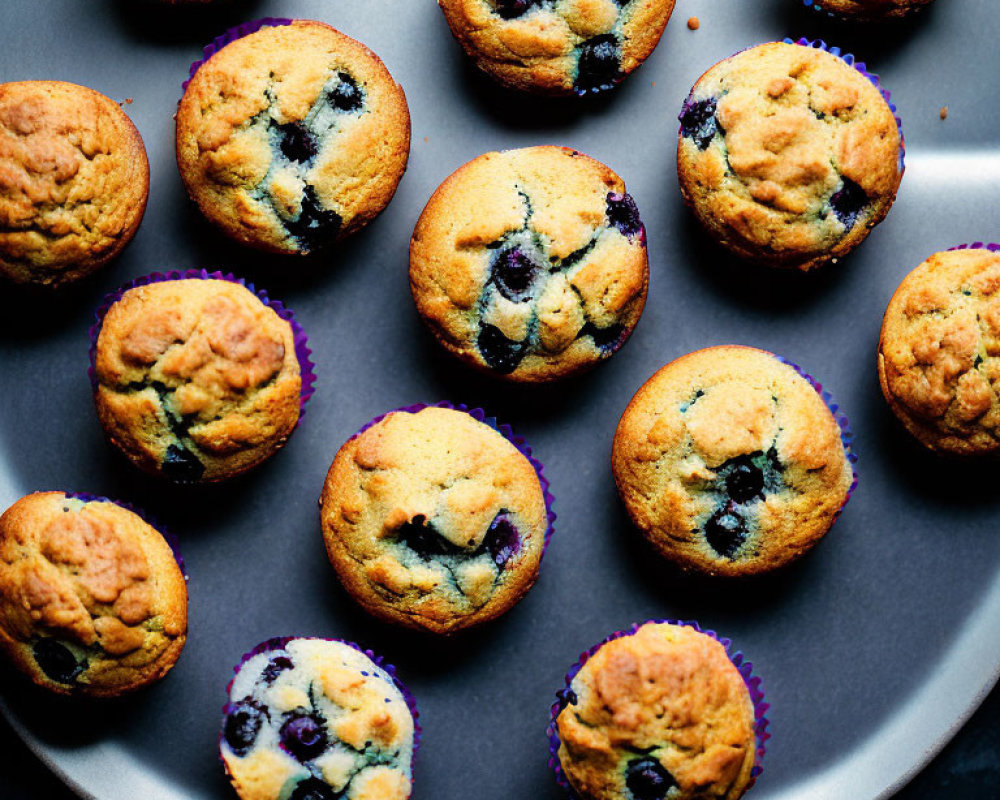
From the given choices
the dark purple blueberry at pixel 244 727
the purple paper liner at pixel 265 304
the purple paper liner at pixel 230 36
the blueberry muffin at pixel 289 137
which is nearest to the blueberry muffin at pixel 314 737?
the dark purple blueberry at pixel 244 727

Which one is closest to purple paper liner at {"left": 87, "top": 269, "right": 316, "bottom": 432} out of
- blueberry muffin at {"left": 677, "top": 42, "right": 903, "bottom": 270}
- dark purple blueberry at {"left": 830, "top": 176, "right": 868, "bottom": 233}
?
blueberry muffin at {"left": 677, "top": 42, "right": 903, "bottom": 270}

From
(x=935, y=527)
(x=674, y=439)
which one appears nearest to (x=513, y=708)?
(x=674, y=439)

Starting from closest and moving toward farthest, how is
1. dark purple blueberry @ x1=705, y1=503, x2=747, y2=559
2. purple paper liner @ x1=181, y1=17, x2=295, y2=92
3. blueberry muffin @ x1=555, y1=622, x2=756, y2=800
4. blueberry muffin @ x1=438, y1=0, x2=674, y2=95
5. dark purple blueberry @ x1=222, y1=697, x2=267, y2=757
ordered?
blueberry muffin @ x1=555, y1=622, x2=756, y2=800 → dark purple blueberry @ x1=222, y1=697, x2=267, y2=757 → dark purple blueberry @ x1=705, y1=503, x2=747, y2=559 → blueberry muffin @ x1=438, y1=0, x2=674, y2=95 → purple paper liner @ x1=181, y1=17, x2=295, y2=92

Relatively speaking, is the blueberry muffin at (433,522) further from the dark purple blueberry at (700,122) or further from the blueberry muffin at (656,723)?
the dark purple blueberry at (700,122)

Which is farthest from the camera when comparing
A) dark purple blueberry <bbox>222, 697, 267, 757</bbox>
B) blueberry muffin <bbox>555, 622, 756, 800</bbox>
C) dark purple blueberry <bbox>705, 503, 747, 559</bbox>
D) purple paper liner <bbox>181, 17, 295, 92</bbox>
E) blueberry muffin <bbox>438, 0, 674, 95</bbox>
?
purple paper liner <bbox>181, 17, 295, 92</bbox>

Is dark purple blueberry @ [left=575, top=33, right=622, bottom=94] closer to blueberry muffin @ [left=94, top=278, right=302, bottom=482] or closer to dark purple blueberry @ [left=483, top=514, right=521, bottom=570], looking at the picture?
blueberry muffin @ [left=94, top=278, right=302, bottom=482]
